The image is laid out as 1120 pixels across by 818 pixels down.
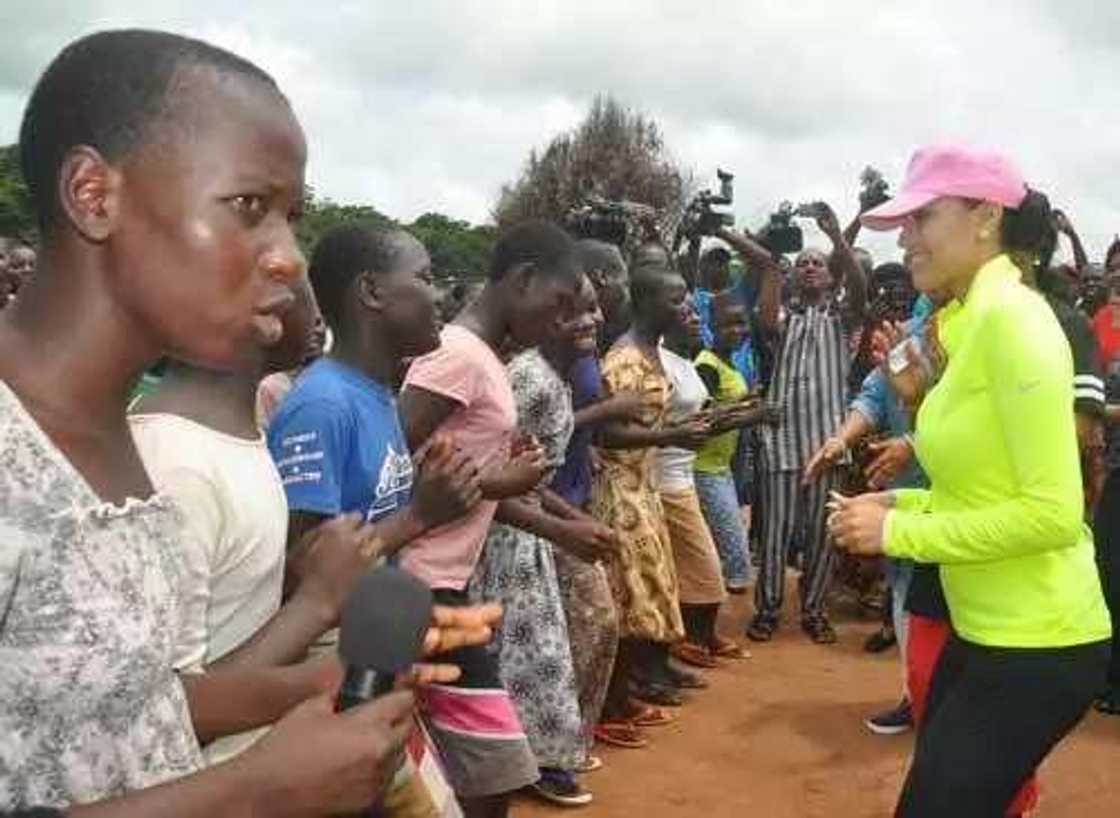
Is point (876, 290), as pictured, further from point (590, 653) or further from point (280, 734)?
point (280, 734)

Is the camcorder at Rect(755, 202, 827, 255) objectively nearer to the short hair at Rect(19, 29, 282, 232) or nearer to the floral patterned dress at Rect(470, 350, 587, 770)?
the floral patterned dress at Rect(470, 350, 587, 770)

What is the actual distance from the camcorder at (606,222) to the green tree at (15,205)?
3.33 metres

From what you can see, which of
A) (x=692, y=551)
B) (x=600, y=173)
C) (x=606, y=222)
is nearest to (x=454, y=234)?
(x=600, y=173)

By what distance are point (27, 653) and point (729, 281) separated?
8475 mm

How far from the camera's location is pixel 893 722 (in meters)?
5.37

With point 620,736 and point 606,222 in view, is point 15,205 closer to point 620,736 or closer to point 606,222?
point 606,222

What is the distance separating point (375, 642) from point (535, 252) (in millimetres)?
2733

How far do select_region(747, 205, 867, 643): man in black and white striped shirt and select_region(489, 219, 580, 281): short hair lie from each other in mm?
2987

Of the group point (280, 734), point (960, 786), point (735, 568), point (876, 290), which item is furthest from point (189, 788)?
point (876, 290)

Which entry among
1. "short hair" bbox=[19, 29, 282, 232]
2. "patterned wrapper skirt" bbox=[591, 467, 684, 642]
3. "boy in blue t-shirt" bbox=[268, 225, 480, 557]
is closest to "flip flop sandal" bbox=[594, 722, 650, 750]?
"patterned wrapper skirt" bbox=[591, 467, 684, 642]

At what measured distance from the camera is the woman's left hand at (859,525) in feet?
8.63

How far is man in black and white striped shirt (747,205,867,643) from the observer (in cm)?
669

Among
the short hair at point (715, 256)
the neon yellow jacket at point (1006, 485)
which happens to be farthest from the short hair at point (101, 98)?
the short hair at point (715, 256)

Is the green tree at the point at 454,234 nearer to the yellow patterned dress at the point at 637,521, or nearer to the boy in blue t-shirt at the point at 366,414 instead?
the yellow patterned dress at the point at 637,521
